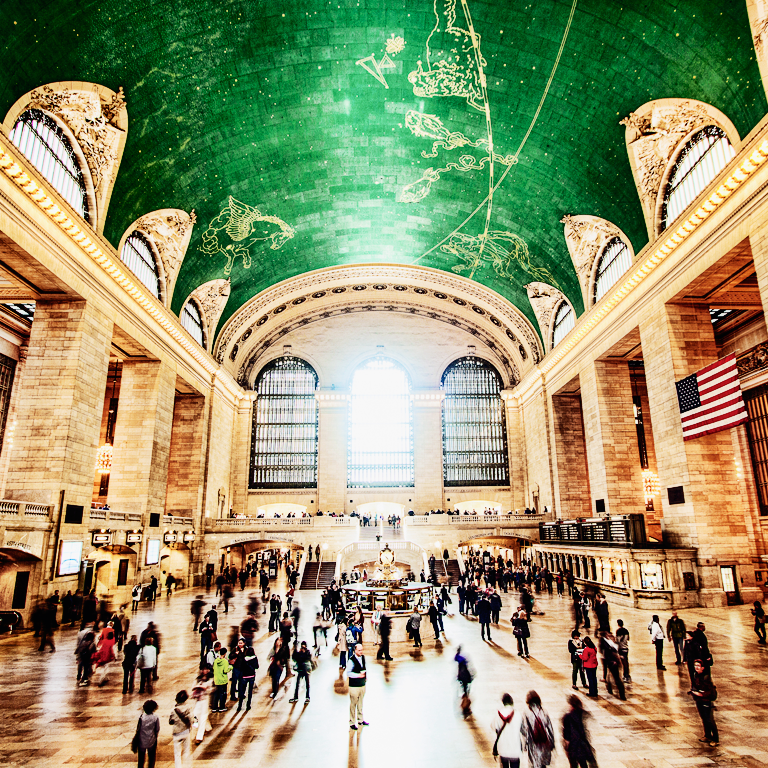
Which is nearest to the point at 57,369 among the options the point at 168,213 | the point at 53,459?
the point at 53,459

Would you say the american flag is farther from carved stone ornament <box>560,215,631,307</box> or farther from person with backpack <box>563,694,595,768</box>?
person with backpack <box>563,694,595,768</box>

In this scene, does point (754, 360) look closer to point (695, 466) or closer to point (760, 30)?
point (695, 466)

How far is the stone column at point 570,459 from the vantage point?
88.1ft

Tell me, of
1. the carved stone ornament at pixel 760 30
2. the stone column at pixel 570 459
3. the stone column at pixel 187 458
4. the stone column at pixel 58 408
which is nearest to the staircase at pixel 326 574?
the stone column at pixel 187 458

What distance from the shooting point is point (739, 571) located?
1550 cm

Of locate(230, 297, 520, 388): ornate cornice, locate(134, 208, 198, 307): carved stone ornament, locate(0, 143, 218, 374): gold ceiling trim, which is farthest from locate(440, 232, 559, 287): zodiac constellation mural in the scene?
locate(0, 143, 218, 374): gold ceiling trim

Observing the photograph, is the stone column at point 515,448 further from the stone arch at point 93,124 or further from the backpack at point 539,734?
the backpack at point 539,734

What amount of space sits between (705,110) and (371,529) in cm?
2237

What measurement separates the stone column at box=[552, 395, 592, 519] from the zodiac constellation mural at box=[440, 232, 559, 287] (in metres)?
6.66

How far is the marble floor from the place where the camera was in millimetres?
5969

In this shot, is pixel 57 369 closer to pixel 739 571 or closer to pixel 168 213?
pixel 168 213

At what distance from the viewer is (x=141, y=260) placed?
21.0m

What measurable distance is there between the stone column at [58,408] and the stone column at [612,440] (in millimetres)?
18244

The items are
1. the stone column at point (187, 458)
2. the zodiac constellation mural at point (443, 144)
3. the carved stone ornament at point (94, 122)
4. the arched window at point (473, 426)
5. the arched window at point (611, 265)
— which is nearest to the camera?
the carved stone ornament at point (94, 122)
